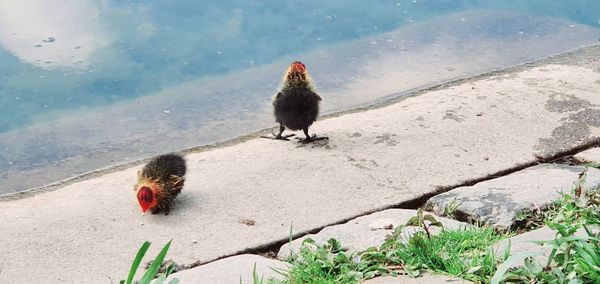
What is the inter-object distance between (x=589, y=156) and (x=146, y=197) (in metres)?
2.60

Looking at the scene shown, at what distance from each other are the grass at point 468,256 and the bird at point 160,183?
36.6 inches

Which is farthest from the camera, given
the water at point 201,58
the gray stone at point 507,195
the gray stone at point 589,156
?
the water at point 201,58

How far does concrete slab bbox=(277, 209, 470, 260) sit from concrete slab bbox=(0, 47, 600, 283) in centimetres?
14

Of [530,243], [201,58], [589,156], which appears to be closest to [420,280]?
[530,243]

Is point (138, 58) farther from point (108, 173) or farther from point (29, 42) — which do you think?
point (108, 173)

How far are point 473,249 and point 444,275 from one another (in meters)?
0.32

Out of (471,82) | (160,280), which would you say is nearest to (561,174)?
(471,82)

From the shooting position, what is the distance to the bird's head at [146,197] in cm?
410

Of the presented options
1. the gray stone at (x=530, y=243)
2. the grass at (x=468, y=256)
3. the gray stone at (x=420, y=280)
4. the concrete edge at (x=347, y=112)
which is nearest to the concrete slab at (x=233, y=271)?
the grass at (x=468, y=256)

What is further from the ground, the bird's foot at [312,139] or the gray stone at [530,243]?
the gray stone at [530,243]

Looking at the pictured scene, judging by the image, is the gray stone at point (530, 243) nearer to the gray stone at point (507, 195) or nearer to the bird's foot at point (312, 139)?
the gray stone at point (507, 195)

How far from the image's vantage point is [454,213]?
13.1 ft

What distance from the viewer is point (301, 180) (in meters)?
4.54

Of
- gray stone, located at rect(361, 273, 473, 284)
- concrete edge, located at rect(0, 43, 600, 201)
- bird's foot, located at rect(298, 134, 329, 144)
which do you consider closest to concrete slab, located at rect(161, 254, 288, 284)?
gray stone, located at rect(361, 273, 473, 284)
